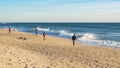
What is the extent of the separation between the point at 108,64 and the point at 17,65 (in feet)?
18.6

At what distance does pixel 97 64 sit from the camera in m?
15.0

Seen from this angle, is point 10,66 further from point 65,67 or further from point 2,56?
point 65,67

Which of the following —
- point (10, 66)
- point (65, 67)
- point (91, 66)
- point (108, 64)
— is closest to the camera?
point (10, 66)

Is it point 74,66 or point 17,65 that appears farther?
point 74,66

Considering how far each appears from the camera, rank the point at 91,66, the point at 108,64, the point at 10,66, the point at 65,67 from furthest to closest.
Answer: the point at 108,64, the point at 91,66, the point at 65,67, the point at 10,66

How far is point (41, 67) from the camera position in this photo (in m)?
12.6

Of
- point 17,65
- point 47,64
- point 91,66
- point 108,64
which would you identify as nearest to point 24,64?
point 17,65

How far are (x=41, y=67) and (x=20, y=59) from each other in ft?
5.49

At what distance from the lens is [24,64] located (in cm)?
1271

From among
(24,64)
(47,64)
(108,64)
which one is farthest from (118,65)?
(24,64)

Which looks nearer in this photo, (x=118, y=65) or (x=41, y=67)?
(x=41, y=67)

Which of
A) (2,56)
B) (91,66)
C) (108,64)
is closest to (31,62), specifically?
(2,56)

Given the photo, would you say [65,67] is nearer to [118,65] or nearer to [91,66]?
[91,66]

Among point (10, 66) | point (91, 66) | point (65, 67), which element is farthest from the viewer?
point (91, 66)
